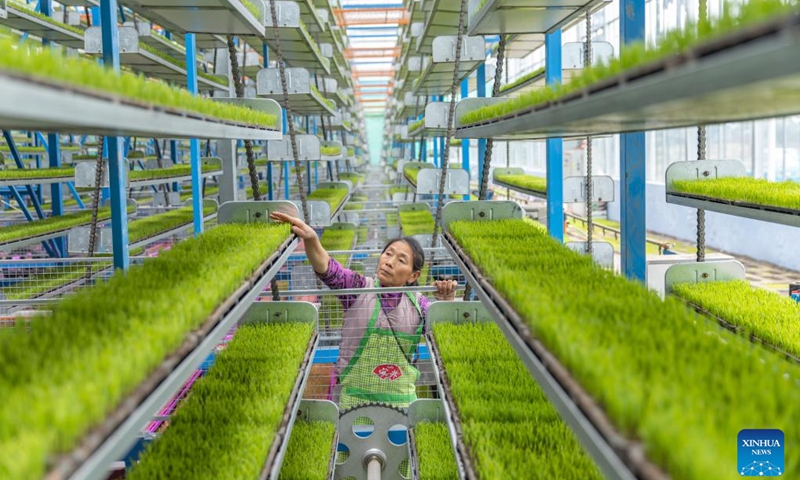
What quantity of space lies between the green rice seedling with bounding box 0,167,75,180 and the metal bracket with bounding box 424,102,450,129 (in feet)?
9.77

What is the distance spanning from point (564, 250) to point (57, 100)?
156 centimetres

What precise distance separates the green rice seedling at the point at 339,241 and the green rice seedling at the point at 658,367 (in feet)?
14.5

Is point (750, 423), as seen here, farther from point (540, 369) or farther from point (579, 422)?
point (540, 369)

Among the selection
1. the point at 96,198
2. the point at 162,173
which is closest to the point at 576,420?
the point at 96,198

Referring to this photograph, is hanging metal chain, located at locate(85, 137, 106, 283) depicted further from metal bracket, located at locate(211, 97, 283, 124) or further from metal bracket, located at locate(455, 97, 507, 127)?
metal bracket, located at locate(455, 97, 507, 127)

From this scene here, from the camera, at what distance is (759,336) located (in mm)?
2029

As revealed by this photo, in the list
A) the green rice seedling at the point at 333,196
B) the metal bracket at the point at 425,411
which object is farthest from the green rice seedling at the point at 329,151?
the metal bracket at the point at 425,411

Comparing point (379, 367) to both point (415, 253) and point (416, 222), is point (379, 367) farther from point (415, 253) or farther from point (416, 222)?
point (416, 222)

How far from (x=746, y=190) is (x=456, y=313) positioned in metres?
1.21

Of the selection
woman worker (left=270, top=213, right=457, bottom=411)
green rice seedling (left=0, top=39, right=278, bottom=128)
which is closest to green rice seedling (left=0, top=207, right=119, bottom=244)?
woman worker (left=270, top=213, right=457, bottom=411)

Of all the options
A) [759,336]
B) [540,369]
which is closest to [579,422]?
[540,369]

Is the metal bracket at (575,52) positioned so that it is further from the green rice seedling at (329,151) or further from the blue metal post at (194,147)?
the blue metal post at (194,147)

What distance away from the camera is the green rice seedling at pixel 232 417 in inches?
63.6

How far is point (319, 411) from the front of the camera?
287 cm
